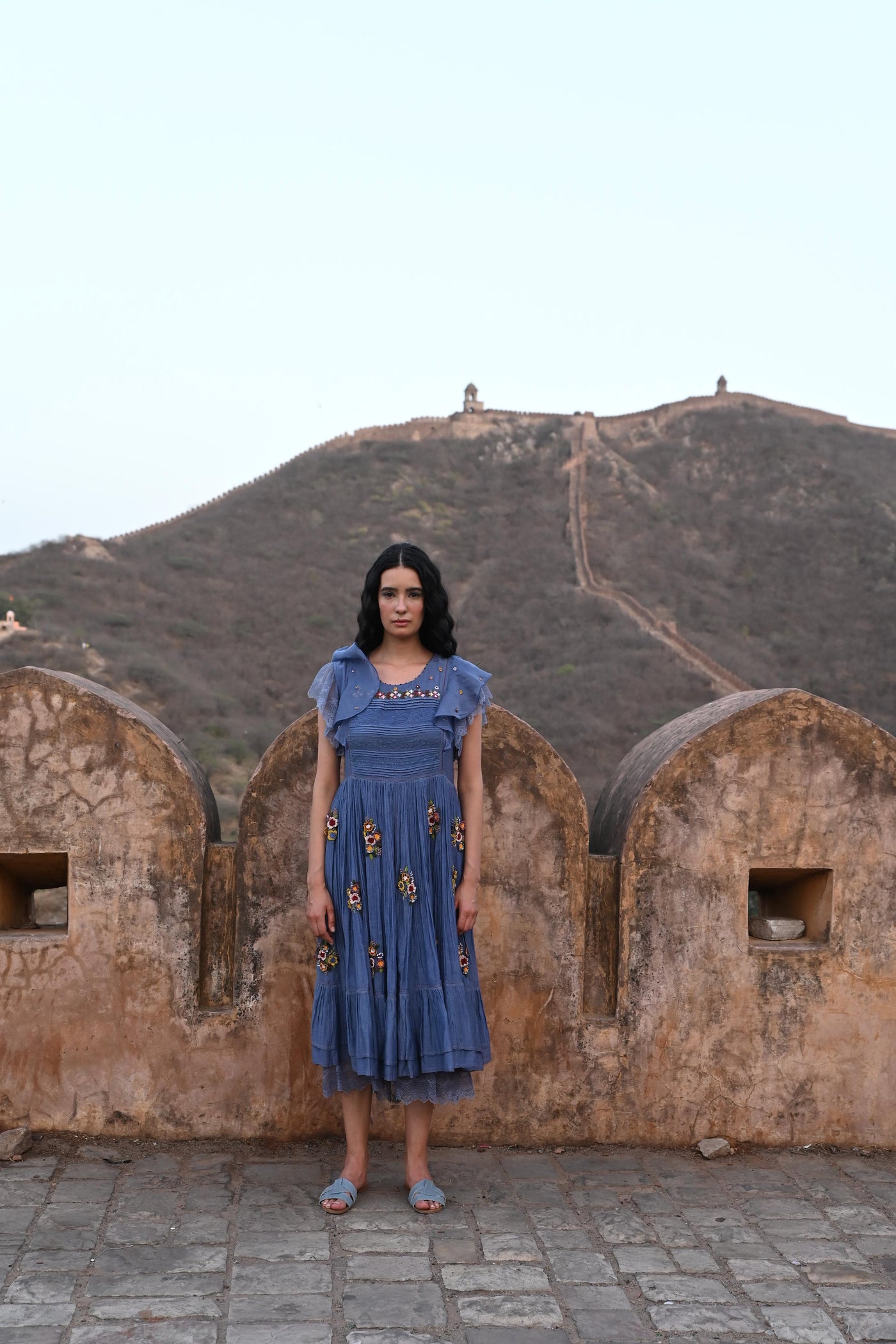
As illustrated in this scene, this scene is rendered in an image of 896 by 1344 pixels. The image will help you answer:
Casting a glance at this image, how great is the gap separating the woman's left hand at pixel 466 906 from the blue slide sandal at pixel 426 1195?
620 millimetres

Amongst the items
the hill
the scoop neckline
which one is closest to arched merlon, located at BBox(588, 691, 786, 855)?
the scoop neckline

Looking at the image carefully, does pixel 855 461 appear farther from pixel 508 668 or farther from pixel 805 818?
pixel 805 818

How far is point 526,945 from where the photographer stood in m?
3.44

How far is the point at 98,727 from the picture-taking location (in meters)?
3.37

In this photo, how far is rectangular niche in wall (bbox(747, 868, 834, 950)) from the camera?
11.5 feet

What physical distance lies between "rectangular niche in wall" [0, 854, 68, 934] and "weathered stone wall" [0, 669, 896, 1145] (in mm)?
59

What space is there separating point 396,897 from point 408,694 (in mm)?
514

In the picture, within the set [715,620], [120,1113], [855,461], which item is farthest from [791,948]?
[855,461]

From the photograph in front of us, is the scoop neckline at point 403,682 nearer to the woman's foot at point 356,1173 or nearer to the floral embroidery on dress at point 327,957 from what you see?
the floral embroidery on dress at point 327,957

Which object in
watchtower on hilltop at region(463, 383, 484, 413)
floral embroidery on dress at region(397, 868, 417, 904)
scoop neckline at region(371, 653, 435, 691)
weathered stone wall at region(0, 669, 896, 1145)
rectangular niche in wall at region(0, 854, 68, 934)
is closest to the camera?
floral embroidery on dress at region(397, 868, 417, 904)

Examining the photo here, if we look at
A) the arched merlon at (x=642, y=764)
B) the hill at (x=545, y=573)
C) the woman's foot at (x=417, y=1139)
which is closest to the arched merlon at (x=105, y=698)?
the woman's foot at (x=417, y=1139)

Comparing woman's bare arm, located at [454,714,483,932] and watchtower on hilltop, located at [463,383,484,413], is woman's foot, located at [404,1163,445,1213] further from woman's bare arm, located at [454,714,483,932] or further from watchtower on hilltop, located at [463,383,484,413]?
watchtower on hilltop, located at [463,383,484,413]

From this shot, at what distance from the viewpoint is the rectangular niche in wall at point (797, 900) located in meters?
3.51

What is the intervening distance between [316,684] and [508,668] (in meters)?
31.7
